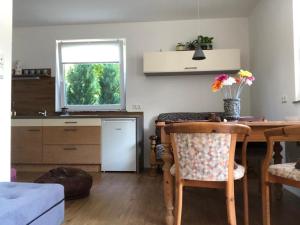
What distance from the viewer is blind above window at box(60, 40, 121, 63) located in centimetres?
514

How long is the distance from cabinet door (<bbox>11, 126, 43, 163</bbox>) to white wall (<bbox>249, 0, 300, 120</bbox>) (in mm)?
3498

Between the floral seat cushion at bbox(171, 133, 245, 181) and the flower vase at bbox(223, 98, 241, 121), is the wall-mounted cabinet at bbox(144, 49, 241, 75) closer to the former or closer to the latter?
the flower vase at bbox(223, 98, 241, 121)

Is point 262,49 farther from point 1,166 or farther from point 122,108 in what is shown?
point 1,166

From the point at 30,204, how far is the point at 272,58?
3.30 meters

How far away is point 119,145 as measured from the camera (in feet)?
14.9

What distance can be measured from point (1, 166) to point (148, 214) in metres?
1.21

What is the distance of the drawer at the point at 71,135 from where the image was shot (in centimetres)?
457

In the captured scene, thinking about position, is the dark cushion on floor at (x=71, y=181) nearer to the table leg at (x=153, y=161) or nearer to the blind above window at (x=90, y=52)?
the table leg at (x=153, y=161)

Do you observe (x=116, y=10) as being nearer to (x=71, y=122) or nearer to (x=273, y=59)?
(x=71, y=122)

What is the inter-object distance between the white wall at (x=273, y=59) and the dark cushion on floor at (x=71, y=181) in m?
2.23

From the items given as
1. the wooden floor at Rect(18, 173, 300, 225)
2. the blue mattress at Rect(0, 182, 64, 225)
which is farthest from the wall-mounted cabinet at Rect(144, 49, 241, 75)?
the blue mattress at Rect(0, 182, 64, 225)

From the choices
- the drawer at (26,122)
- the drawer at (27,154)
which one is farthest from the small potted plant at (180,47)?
the drawer at (27,154)

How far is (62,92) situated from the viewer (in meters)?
5.28

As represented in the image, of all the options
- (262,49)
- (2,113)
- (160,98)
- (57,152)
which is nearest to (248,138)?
(2,113)
